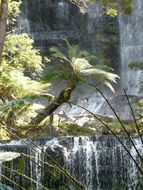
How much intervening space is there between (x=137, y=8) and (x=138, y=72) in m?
3.48

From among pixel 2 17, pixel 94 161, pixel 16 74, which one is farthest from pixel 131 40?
pixel 2 17

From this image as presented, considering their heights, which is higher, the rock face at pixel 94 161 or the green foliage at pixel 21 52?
the green foliage at pixel 21 52

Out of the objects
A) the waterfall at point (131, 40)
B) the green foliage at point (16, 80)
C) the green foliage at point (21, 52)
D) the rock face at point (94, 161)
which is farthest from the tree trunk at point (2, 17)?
the waterfall at point (131, 40)

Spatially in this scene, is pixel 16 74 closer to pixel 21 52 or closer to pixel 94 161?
pixel 21 52

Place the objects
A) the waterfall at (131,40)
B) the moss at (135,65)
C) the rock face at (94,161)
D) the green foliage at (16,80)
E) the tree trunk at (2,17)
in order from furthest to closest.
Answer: the waterfall at (131,40), the moss at (135,65), the green foliage at (16,80), the rock face at (94,161), the tree trunk at (2,17)

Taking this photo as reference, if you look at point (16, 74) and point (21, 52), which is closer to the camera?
point (16, 74)

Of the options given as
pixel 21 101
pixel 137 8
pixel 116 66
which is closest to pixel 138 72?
pixel 116 66

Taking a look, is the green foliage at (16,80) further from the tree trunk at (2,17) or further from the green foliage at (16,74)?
the tree trunk at (2,17)

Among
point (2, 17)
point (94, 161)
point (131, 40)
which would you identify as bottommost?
point (94, 161)

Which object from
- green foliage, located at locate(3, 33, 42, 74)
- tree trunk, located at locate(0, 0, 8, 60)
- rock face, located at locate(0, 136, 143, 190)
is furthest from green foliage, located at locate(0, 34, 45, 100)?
tree trunk, located at locate(0, 0, 8, 60)

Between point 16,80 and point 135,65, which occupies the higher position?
point 135,65

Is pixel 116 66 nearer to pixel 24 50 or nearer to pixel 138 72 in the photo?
pixel 138 72

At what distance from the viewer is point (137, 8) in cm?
1955

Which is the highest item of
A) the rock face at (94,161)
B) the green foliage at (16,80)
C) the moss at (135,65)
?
the moss at (135,65)
